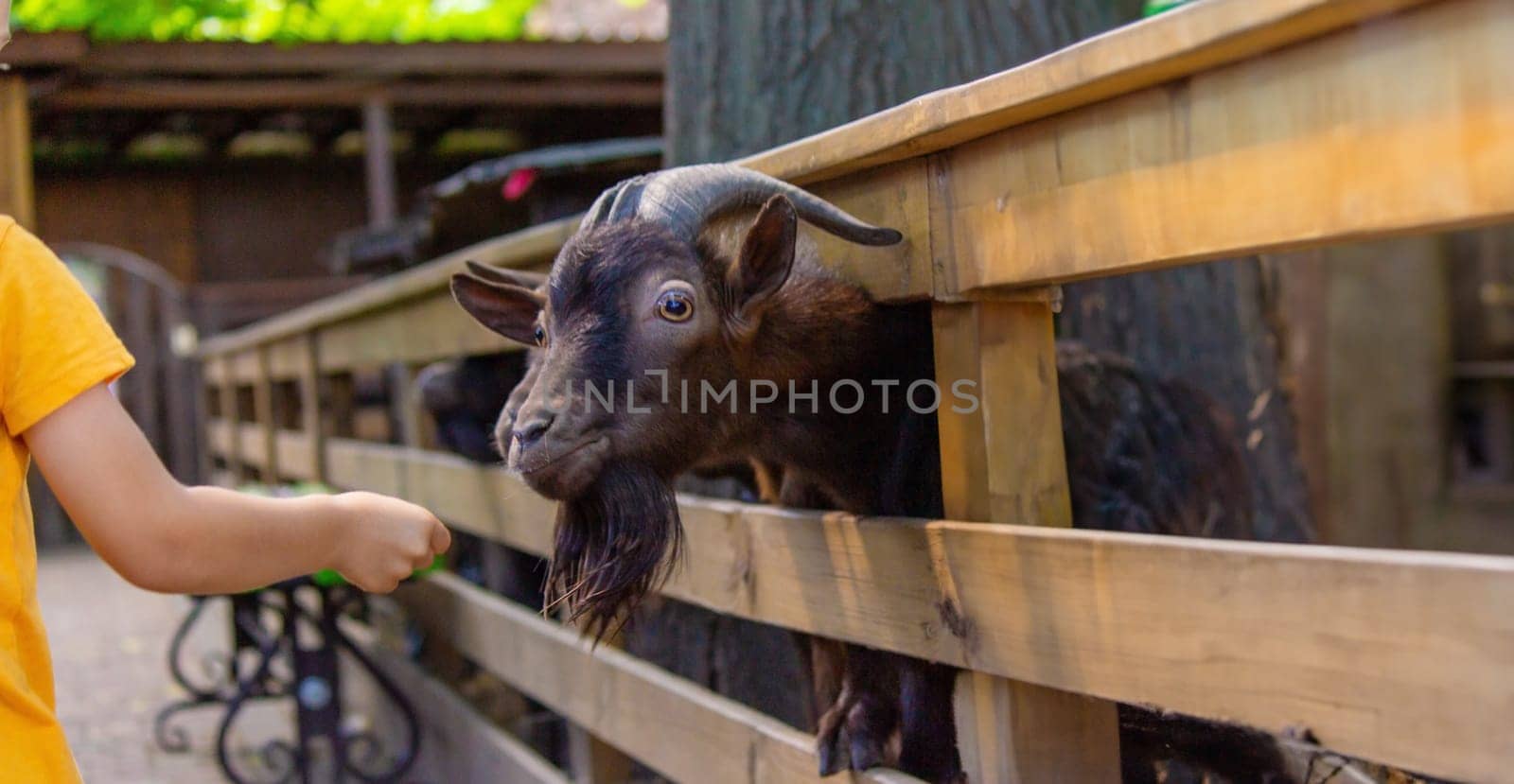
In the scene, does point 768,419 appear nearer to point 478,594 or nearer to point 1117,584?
point 1117,584

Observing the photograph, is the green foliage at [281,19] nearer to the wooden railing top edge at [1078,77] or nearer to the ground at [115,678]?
the ground at [115,678]

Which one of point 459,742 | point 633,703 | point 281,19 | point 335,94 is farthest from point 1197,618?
point 281,19

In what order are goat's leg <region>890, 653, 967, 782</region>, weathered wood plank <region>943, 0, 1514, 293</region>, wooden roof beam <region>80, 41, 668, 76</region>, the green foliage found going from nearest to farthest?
1. weathered wood plank <region>943, 0, 1514, 293</region>
2. goat's leg <region>890, 653, 967, 782</region>
3. wooden roof beam <region>80, 41, 668, 76</region>
4. the green foliage

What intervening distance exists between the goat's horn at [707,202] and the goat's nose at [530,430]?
462 mm

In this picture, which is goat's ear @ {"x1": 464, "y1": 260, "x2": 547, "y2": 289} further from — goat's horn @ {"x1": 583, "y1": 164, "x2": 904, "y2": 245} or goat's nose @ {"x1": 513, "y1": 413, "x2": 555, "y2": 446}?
goat's nose @ {"x1": 513, "y1": 413, "x2": 555, "y2": 446}

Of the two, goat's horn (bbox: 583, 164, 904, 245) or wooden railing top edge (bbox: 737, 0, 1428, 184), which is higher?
wooden railing top edge (bbox: 737, 0, 1428, 184)

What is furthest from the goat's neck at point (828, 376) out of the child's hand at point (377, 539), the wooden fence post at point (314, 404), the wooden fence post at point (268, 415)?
the wooden fence post at point (268, 415)

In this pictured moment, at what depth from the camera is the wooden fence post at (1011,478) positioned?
99.5 inches

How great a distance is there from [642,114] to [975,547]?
1396 centimetres

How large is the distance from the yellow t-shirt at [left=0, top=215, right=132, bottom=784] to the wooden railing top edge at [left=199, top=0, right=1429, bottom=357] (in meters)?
1.28

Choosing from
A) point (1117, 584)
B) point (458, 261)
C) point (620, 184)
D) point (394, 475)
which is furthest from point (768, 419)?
point (394, 475)

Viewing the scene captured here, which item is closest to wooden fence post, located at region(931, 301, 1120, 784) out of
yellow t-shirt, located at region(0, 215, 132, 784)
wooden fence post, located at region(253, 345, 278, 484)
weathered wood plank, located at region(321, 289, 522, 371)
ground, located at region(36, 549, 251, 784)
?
yellow t-shirt, located at region(0, 215, 132, 784)

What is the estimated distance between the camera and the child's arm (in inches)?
78.4

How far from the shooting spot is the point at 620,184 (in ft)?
9.78
